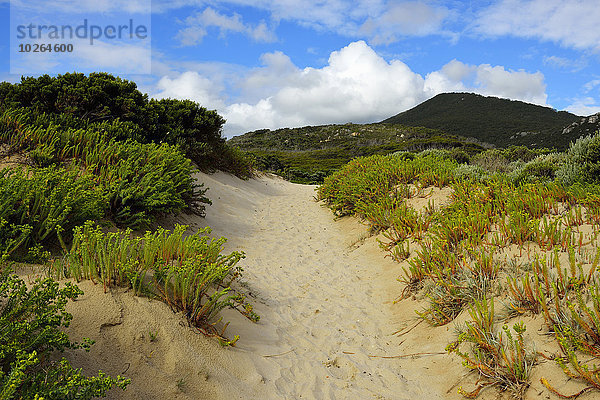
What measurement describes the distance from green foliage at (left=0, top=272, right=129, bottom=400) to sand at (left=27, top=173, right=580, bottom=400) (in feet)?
1.15

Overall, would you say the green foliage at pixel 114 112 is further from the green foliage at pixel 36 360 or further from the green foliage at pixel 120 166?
the green foliage at pixel 36 360

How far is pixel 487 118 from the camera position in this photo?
284 ft

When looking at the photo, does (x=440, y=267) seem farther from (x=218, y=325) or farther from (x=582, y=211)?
(x=218, y=325)

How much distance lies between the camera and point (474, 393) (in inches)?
111

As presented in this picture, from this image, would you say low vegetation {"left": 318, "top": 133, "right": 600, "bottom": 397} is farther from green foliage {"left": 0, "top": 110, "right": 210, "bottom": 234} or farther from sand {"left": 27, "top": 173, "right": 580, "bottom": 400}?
green foliage {"left": 0, "top": 110, "right": 210, "bottom": 234}

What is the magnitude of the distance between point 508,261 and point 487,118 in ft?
319

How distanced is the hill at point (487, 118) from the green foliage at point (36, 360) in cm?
6585

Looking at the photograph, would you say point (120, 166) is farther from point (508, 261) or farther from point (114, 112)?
point (508, 261)

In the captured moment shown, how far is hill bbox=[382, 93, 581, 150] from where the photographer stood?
2677 inches

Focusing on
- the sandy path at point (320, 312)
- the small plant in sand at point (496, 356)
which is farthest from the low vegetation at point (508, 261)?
the sandy path at point (320, 312)

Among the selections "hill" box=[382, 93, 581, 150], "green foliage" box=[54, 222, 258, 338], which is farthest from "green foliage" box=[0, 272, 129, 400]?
"hill" box=[382, 93, 581, 150]

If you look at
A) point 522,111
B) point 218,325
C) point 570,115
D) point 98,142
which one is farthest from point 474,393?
point 570,115

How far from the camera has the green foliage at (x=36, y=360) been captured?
1.72m

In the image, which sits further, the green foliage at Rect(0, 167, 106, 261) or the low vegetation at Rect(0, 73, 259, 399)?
the green foliage at Rect(0, 167, 106, 261)
